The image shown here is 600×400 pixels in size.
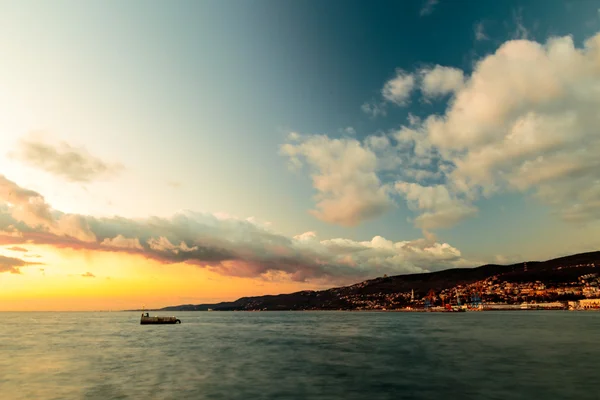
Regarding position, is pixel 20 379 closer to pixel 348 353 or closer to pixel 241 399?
pixel 241 399

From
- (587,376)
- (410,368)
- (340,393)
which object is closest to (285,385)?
(340,393)

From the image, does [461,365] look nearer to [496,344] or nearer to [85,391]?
[496,344]

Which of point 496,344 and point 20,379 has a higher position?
point 20,379

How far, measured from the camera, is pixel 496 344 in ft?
262

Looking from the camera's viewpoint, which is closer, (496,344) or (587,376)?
(587,376)

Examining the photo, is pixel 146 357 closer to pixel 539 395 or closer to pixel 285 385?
pixel 285 385

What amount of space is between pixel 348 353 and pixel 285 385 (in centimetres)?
3014

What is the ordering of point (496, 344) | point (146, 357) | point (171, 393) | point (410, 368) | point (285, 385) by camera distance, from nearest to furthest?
point (171, 393) → point (285, 385) → point (410, 368) → point (146, 357) → point (496, 344)

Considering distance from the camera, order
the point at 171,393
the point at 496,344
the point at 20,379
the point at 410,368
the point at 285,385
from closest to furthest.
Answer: the point at 171,393, the point at 285,385, the point at 20,379, the point at 410,368, the point at 496,344

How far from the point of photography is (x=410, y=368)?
173 ft

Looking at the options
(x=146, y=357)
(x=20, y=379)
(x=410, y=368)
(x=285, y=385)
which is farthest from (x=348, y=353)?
(x=20, y=379)

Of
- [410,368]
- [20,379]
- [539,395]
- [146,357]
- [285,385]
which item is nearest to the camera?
[539,395]

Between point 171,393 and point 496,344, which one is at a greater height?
point 171,393

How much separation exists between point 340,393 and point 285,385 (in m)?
7.65
